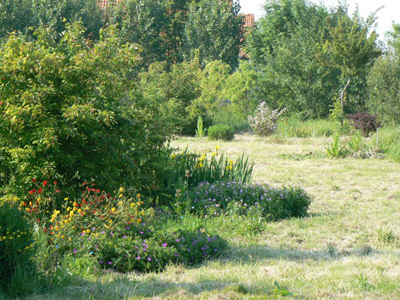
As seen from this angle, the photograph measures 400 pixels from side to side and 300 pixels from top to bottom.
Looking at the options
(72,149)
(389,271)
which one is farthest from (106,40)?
(389,271)

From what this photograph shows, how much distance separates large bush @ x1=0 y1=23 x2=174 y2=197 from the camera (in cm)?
577

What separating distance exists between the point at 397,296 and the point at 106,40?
4.61 m

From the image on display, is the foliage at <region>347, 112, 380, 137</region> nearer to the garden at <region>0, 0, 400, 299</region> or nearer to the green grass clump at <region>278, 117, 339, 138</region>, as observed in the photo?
the green grass clump at <region>278, 117, 339, 138</region>

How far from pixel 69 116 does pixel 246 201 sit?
263 cm

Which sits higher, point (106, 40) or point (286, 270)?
point (106, 40)

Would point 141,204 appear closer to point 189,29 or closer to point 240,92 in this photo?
point 240,92

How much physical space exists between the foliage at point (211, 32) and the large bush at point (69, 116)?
24.0 m

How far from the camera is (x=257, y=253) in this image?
5129mm

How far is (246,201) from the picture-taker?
6.89 meters

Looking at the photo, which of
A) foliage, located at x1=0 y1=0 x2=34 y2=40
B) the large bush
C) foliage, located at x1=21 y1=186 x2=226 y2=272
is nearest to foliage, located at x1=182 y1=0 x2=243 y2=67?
foliage, located at x1=0 y1=0 x2=34 y2=40

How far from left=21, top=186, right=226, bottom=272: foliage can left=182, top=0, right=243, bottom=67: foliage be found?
25.7 m

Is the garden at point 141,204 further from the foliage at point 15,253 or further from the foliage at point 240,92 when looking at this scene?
the foliage at point 240,92

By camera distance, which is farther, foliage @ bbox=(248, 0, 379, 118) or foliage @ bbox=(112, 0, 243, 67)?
foliage @ bbox=(112, 0, 243, 67)

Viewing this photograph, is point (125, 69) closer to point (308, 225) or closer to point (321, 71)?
point (308, 225)
